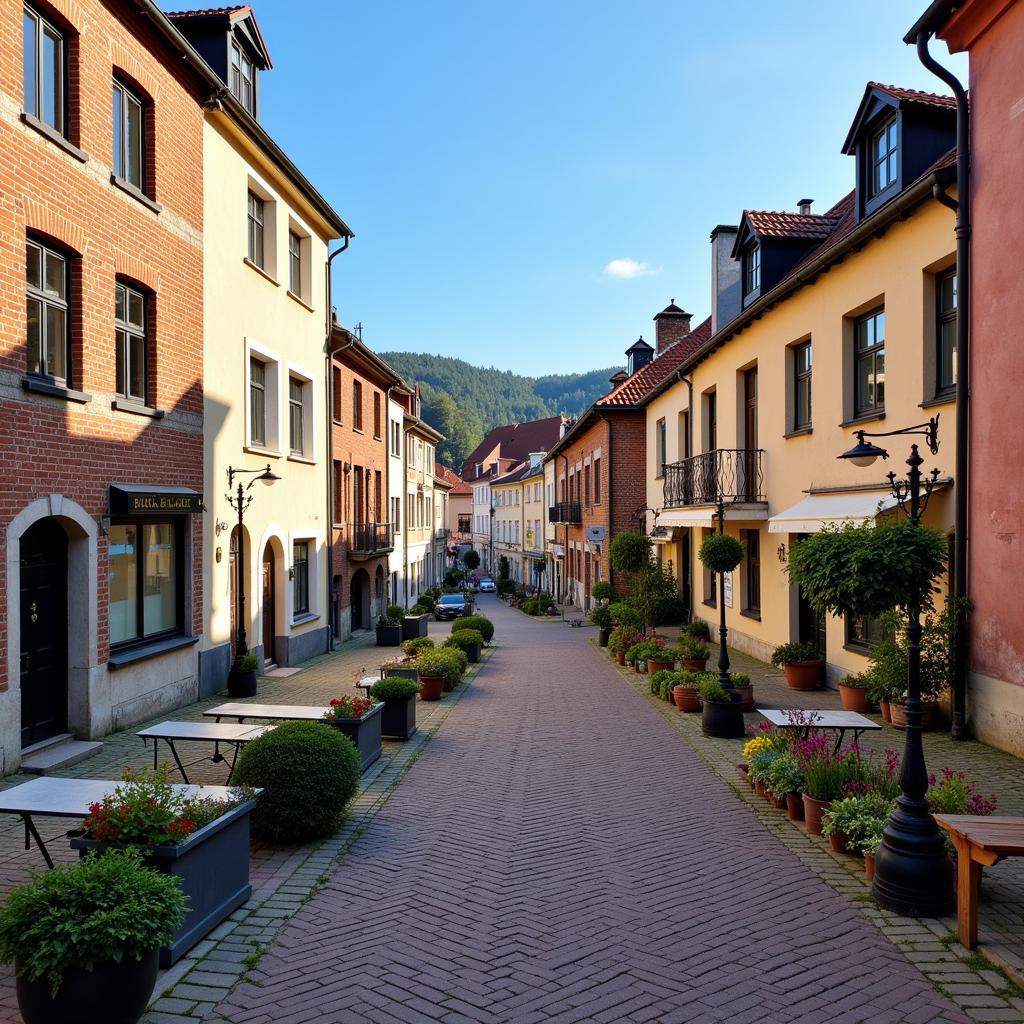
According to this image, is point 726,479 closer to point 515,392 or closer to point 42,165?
point 42,165

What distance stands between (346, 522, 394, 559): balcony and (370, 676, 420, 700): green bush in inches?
560

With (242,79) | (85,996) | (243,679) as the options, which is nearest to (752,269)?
(242,79)

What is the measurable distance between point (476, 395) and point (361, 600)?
122 metres

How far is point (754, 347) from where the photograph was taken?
17.5m

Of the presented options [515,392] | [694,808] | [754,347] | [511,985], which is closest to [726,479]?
[754,347]

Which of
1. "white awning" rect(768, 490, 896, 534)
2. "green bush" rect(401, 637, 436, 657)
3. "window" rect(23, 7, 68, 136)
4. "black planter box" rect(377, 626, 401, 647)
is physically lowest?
"black planter box" rect(377, 626, 401, 647)

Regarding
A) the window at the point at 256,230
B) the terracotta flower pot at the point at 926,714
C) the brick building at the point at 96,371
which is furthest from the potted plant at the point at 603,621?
the window at the point at 256,230

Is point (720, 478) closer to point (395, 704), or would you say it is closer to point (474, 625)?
point (474, 625)

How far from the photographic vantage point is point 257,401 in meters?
17.0

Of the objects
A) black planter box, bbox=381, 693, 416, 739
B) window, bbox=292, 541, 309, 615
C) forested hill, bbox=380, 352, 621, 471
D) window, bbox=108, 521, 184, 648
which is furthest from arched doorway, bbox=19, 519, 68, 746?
forested hill, bbox=380, 352, 621, 471

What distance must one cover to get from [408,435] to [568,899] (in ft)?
108

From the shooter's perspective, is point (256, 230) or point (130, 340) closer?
point (130, 340)

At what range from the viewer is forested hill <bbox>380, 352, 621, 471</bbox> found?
114375 mm

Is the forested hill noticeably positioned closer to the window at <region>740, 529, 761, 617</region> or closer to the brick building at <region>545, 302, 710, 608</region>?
the brick building at <region>545, 302, 710, 608</region>
